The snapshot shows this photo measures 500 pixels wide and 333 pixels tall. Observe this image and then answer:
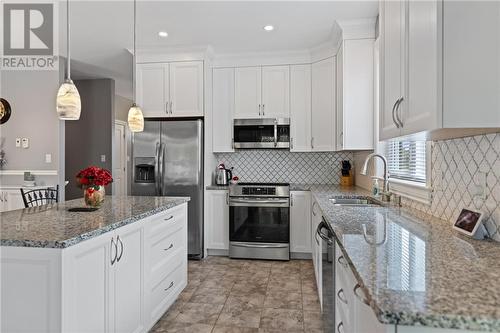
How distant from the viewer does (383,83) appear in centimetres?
173

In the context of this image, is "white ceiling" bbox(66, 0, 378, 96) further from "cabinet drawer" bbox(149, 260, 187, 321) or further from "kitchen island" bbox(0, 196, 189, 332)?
"cabinet drawer" bbox(149, 260, 187, 321)

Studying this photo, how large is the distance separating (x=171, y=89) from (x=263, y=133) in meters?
1.33

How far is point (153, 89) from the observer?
4.07 metres

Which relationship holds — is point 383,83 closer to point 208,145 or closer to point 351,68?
point 351,68

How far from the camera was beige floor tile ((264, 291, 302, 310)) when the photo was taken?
2.62 metres

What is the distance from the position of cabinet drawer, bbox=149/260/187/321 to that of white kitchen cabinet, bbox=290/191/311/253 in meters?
1.56

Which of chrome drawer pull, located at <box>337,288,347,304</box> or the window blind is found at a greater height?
the window blind

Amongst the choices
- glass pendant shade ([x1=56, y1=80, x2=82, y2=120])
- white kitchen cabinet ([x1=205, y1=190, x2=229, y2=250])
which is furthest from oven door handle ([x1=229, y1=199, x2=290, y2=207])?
glass pendant shade ([x1=56, y1=80, x2=82, y2=120])

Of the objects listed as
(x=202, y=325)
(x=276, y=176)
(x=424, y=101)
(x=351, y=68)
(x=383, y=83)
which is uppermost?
(x=351, y=68)

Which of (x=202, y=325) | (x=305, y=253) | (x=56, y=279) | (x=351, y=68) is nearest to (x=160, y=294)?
(x=202, y=325)

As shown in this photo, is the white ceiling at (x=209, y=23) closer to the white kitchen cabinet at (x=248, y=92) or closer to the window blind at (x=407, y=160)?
the white kitchen cabinet at (x=248, y=92)

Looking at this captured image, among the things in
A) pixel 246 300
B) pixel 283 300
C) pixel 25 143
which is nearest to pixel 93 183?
pixel 246 300

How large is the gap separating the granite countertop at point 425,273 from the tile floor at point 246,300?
3.91 ft

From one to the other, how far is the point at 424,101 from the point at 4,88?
5.53 metres
